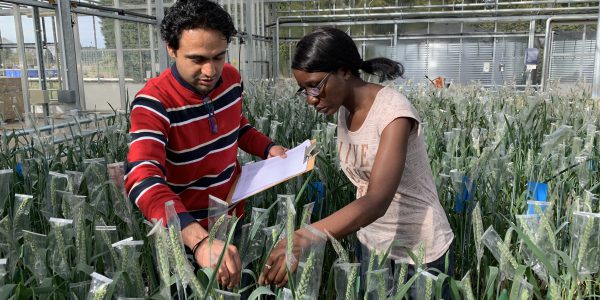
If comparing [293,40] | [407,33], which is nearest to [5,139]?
[293,40]

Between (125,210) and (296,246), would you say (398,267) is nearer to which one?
(296,246)

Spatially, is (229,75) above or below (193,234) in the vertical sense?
above

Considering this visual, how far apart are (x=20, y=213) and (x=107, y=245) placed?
0.66ft

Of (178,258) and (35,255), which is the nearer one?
(178,258)

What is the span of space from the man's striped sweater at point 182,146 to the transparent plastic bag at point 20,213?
174 millimetres

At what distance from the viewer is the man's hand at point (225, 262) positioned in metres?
0.71

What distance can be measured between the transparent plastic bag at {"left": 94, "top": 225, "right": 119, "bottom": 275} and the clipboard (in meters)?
0.27

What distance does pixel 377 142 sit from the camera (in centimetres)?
104

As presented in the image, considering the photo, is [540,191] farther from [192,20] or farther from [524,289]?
[192,20]

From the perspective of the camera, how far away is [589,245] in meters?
0.79

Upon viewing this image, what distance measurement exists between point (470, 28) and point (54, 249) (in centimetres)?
1112

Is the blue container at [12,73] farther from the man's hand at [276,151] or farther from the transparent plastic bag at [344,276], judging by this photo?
the transparent plastic bag at [344,276]

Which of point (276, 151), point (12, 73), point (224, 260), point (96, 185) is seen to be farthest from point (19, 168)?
point (12, 73)

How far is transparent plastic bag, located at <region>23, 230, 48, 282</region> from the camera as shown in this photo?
2.39ft
